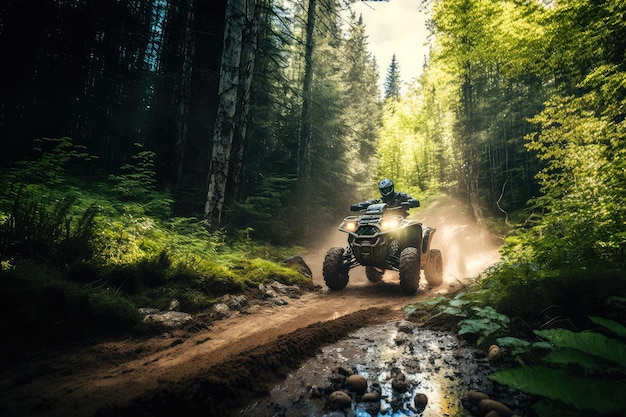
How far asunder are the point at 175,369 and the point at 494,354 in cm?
258

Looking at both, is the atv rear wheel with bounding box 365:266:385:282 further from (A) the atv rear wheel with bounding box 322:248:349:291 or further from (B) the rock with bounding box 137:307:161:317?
(B) the rock with bounding box 137:307:161:317

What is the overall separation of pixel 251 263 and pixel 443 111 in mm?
24702

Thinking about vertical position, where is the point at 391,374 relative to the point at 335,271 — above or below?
below

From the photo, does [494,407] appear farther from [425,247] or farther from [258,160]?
[258,160]

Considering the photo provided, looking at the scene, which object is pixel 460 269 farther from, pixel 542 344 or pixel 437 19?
pixel 437 19

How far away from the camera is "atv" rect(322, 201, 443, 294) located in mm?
5852

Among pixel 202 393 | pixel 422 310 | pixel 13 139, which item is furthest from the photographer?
pixel 13 139

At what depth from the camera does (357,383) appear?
6.61 feet

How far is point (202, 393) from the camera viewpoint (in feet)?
5.81

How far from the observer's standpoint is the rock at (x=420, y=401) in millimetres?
1794

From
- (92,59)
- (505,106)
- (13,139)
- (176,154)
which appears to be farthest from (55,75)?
(505,106)

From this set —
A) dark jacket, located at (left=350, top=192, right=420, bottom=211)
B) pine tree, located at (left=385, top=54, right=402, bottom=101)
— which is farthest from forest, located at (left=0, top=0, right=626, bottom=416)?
pine tree, located at (left=385, top=54, right=402, bottom=101)

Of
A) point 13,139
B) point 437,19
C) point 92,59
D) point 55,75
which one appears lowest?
point 13,139

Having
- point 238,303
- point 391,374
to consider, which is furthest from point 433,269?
point 391,374
